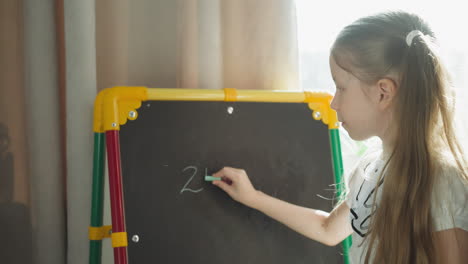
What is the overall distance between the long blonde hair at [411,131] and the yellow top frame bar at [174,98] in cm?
44

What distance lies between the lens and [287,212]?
1.26 meters

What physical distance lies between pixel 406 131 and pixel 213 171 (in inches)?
20.0

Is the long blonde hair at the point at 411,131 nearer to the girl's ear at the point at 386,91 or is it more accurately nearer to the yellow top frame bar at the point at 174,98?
the girl's ear at the point at 386,91

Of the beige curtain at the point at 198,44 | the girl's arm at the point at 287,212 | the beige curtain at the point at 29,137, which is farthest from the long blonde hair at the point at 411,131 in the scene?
→ the beige curtain at the point at 29,137

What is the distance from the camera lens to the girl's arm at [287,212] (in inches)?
48.7

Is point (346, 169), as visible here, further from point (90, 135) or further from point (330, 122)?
point (90, 135)

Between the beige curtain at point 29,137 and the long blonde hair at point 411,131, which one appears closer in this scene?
the long blonde hair at point 411,131

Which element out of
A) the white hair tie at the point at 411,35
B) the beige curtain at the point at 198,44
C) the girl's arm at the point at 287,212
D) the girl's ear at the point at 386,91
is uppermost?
the beige curtain at the point at 198,44

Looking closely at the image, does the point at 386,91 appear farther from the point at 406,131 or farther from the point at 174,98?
the point at 174,98

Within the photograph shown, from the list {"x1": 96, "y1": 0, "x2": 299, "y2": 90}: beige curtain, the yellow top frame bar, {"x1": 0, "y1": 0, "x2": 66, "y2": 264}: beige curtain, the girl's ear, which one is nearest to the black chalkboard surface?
the yellow top frame bar

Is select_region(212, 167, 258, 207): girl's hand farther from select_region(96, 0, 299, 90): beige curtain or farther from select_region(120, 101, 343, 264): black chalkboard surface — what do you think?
select_region(96, 0, 299, 90): beige curtain

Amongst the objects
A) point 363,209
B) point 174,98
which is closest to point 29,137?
point 174,98

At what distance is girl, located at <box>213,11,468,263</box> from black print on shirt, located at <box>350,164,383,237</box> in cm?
3

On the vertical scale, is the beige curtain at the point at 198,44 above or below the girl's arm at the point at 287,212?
above
